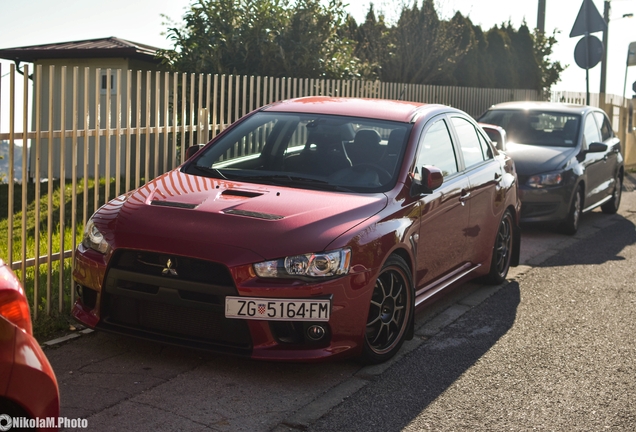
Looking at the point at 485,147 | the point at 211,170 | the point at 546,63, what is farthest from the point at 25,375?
the point at 546,63

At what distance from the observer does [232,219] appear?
5367 mm

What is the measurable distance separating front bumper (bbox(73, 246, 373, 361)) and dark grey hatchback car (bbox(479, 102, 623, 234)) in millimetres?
6463

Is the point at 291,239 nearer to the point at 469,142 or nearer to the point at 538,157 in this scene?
the point at 469,142

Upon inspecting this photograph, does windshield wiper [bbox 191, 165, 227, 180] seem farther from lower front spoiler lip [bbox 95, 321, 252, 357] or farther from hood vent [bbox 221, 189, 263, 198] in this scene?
lower front spoiler lip [bbox 95, 321, 252, 357]

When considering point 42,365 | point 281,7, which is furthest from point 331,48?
point 42,365

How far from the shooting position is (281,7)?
1418cm

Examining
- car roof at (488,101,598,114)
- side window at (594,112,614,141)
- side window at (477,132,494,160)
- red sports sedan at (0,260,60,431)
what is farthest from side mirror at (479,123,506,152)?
red sports sedan at (0,260,60,431)

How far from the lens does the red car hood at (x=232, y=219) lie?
17.0ft

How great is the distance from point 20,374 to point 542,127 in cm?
1063

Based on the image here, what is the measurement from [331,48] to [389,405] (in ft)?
33.1

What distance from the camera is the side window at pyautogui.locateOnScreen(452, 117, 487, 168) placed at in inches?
298

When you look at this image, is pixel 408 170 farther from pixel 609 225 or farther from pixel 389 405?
pixel 609 225

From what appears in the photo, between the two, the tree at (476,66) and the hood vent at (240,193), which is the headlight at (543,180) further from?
the tree at (476,66)

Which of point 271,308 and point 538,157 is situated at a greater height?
point 538,157
